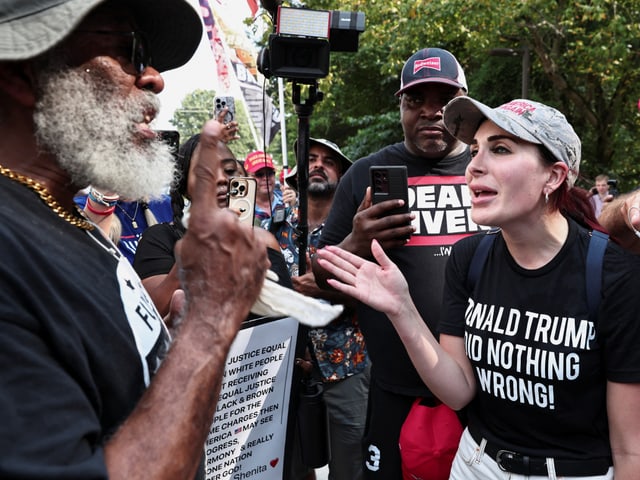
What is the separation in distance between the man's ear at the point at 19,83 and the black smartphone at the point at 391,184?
154 cm

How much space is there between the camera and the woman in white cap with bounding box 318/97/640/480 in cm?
172

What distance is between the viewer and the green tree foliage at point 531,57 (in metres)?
10.1

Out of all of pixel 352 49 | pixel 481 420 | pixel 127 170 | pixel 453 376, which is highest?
pixel 352 49

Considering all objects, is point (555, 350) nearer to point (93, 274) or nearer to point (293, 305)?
point (293, 305)

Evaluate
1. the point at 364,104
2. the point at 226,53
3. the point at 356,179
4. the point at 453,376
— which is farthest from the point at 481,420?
the point at 364,104

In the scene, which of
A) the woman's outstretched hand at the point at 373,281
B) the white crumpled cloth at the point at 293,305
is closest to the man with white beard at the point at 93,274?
the white crumpled cloth at the point at 293,305

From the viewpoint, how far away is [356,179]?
2.80m

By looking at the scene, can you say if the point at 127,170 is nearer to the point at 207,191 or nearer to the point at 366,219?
the point at 207,191

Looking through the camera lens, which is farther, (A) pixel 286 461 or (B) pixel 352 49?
(B) pixel 352 49

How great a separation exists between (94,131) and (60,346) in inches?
19.6

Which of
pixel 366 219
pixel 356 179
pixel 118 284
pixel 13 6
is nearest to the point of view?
pixel 13 6

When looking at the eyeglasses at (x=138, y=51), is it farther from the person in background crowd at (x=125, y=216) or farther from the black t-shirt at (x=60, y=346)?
the person in background crowd at (x=125, y=216)

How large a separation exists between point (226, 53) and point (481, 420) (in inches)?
304

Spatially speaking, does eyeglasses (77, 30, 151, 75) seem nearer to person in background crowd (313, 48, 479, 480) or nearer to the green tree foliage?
person in background crowd (313, 48, 479, 480)
